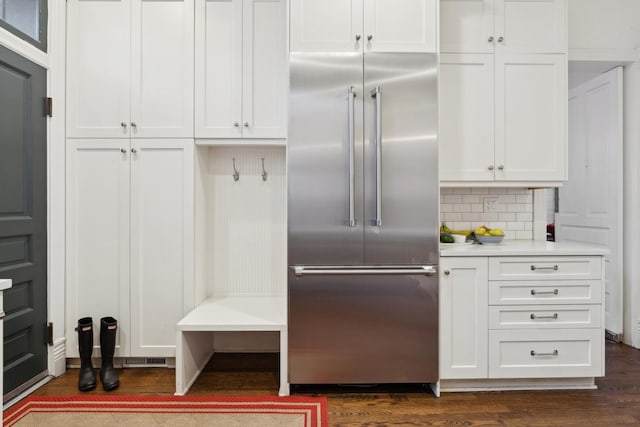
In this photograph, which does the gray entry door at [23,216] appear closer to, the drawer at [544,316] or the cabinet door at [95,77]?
the cabinet door at [95,77]

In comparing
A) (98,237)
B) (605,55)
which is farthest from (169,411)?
(605,55)

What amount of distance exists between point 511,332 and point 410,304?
644 millimetres

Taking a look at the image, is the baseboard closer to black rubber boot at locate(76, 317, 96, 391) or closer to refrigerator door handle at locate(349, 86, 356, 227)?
refrigerator door handle at locate(349, 86, 356, 227)

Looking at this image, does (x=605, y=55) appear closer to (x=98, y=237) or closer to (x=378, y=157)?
(x=378, y=157)

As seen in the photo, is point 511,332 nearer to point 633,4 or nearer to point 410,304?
point 410,304

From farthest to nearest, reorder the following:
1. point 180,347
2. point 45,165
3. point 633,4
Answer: point 633,4 < point 45,165 < point 180,347

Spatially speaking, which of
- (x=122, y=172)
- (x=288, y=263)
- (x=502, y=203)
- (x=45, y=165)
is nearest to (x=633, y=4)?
(x=502, y=203)

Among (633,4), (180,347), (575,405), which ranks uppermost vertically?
(633,4)

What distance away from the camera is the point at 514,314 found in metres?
2.25

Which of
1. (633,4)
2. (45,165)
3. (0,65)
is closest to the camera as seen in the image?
(0,65)

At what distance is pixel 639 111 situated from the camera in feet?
9.69

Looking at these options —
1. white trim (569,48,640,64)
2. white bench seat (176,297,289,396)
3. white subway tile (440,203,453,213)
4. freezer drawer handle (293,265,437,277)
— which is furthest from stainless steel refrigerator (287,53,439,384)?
white trim (569,48,640,64)

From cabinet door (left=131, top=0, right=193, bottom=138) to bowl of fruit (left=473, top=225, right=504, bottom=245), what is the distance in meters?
2.10

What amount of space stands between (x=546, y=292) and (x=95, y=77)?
3.20m
